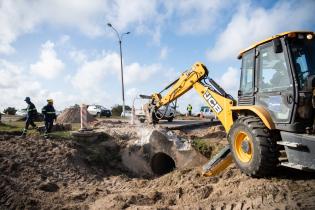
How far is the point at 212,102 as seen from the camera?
372 inches

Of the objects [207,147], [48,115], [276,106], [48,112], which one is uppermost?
[48,112]

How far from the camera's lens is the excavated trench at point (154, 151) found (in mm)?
12820

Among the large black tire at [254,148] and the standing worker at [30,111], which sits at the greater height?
the standing worker at [30,111]

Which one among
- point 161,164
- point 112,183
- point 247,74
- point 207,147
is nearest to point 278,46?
point 247,74

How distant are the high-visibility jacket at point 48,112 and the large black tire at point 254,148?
9.25m

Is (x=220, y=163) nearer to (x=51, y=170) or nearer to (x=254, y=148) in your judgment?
(x=254, y=148)

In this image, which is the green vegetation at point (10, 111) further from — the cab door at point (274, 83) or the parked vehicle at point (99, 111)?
the cab door at point (274, 83)

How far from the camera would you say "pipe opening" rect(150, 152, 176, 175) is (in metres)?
13.5

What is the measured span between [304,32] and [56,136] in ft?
32.3

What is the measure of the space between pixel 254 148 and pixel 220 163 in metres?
1.89

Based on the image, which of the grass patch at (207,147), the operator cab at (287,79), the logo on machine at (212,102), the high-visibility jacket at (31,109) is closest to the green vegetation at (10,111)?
the high-visibility jacket at (31,109)

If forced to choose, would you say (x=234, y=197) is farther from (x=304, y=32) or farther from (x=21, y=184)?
(x=21, y=184)

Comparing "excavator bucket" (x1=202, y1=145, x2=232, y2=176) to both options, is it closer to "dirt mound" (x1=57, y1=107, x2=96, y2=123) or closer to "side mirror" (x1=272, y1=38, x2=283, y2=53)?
"side mirror" (x1=272, y1=38, x2=283, y2=53)

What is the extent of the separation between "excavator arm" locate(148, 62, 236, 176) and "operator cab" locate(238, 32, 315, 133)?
1.48m
